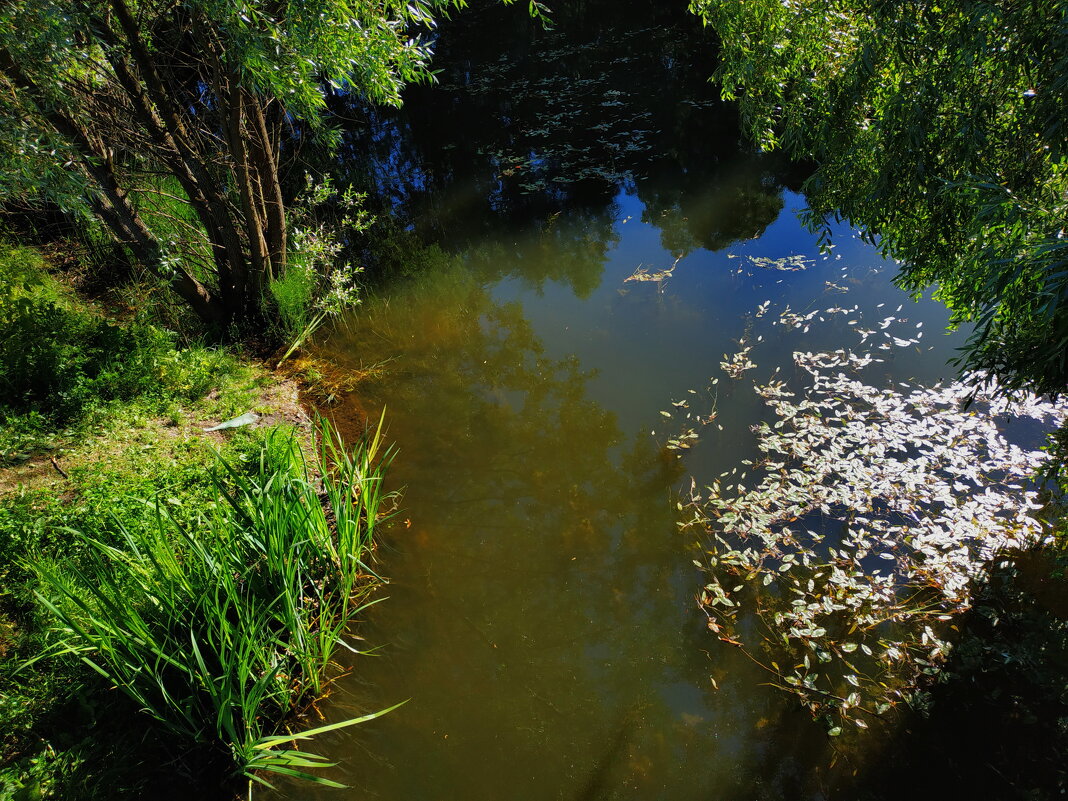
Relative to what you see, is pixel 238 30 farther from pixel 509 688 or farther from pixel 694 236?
pixel 694 236

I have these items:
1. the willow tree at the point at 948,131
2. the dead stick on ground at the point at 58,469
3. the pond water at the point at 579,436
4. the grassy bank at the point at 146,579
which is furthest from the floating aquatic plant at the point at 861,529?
the dead stick on ground at the point at 58,469

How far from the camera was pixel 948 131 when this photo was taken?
3324 millimetres

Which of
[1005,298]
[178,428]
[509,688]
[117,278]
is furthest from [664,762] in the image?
[117,278]

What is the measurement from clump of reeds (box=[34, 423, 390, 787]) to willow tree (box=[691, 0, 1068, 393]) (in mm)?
3493

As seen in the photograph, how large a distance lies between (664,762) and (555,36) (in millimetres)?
14610

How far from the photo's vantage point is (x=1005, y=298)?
2777 millimetres

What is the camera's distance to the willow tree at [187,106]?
145 inches

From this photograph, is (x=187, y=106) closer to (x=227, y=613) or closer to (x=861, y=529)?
(x=227, y=613)

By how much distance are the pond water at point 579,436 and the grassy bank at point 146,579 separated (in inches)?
15.6

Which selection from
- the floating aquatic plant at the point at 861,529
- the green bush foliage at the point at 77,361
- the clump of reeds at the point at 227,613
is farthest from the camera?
the green bush foliage at the point at 77,361

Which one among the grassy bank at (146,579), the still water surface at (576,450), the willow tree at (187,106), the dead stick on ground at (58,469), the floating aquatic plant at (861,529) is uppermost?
the willow tree at (187,106)

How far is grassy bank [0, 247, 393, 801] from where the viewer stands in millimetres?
2525

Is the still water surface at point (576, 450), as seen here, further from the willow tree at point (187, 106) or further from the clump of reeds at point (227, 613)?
the willow tree at point (187, 106)

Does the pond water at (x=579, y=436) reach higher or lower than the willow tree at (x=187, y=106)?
lower
